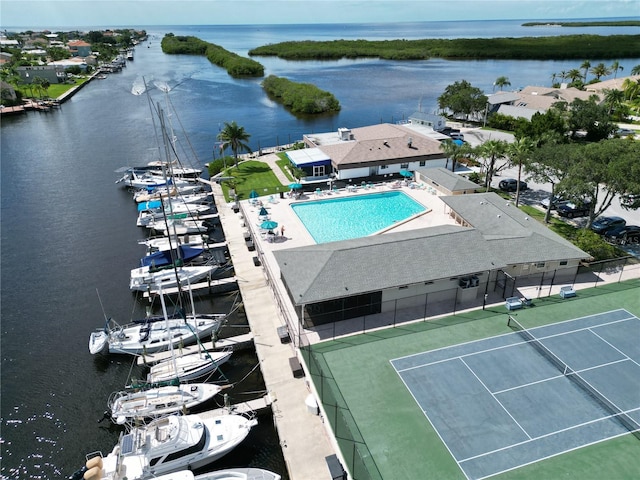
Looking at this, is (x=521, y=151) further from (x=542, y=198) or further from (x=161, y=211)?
(x=161, y=211)

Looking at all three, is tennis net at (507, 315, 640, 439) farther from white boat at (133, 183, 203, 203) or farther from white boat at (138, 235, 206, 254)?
white boat at (133, 183, 203, 203)

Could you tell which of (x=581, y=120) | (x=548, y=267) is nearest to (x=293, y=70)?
(x=581, y=120)

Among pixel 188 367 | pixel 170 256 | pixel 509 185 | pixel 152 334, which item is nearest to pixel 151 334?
pixel 152 334

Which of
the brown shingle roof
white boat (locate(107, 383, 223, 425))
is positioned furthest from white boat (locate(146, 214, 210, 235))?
white boat (locate(107, 383, 223, 425))

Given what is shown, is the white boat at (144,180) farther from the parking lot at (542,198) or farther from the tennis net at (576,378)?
the tennis net at (576,378)

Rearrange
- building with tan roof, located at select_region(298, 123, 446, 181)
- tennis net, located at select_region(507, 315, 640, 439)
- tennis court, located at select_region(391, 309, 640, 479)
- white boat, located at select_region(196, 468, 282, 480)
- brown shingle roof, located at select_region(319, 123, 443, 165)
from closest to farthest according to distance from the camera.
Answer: white boat, located at select_region(196, 468, 282, 480) < tennis court, located at select_region(391, 309, 640, 479) < tennis net, located at select_region(507, 315, 640, 439) < building with tan roof, located at select_region(298, 123, 446, 181) < brown shingle roof, located at select_region(319, 123, 443, 165)

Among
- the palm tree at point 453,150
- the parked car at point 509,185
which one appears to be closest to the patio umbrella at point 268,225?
the palm tree at point 453,150
